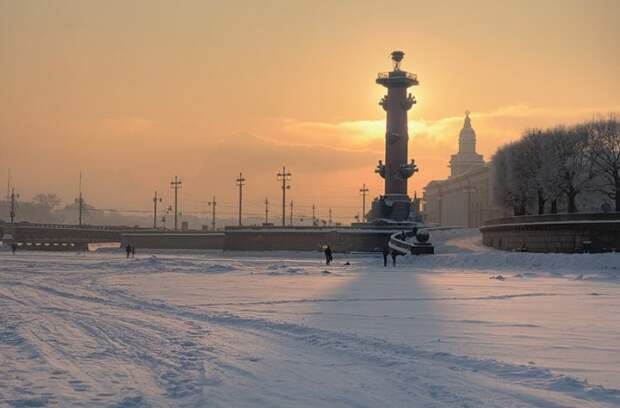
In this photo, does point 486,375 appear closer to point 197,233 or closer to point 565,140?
point 565,140

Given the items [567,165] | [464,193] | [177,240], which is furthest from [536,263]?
[464,193]

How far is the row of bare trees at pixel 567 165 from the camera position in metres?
64.2

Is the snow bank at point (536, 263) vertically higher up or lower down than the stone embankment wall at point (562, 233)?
lower down

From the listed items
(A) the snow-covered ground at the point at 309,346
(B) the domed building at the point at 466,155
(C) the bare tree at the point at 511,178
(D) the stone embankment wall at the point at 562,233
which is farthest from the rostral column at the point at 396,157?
(B) the domed building at the point at 466,155

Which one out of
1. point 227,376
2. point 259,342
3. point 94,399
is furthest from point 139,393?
point 259,342

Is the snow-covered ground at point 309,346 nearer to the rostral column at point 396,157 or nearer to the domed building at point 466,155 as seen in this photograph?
the rostral column at point 396,157

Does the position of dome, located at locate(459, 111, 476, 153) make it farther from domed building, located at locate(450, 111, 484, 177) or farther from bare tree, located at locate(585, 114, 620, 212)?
bare tree, located at locate(585, 114, 620, 212)

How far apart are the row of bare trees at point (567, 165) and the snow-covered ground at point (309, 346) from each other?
134 ft

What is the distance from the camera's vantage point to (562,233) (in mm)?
49125

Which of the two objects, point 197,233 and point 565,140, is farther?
point 197,233

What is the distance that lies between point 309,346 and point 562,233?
131 ft

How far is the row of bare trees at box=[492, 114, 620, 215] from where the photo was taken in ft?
211

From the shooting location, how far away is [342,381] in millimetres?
9758

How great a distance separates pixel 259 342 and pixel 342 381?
3524 mm
